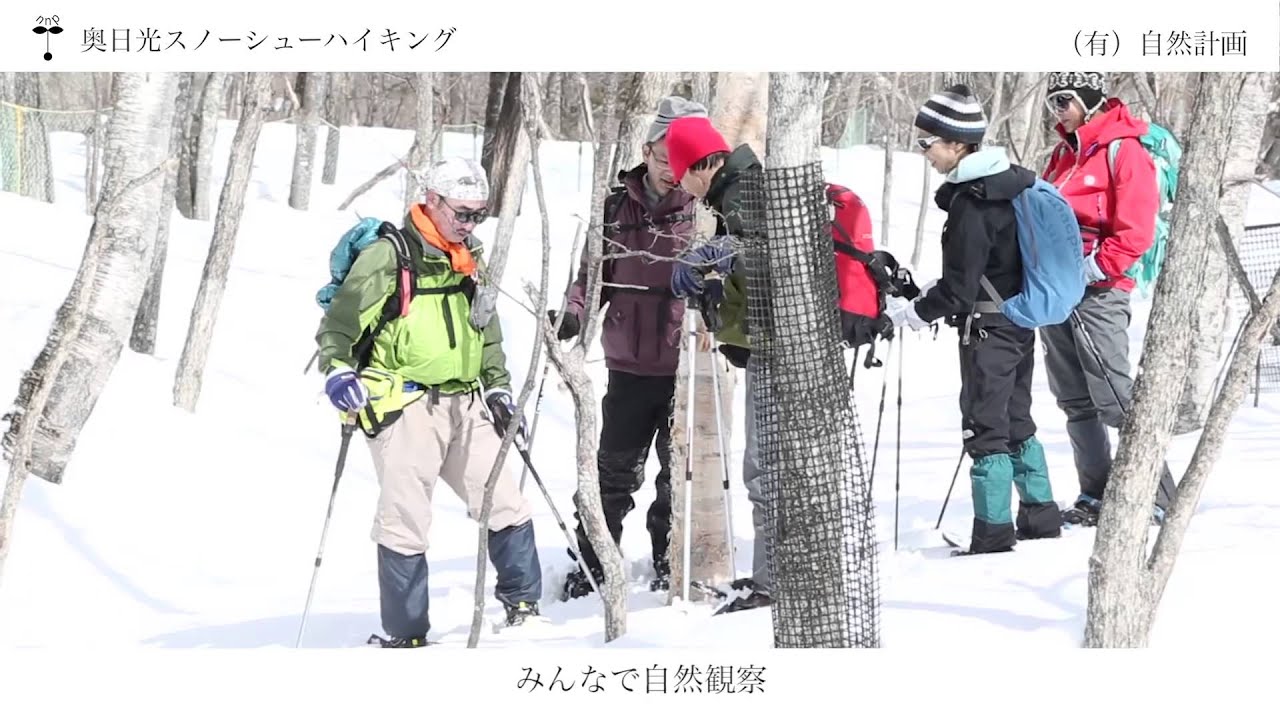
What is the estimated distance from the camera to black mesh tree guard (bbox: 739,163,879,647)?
148 inches

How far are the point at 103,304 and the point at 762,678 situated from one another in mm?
5235

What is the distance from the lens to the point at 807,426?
3.83 m

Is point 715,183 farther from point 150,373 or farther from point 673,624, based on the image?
point 150,373

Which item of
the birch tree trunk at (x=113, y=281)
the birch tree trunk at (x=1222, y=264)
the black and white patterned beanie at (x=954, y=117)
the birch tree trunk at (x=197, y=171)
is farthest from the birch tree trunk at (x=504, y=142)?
the black and white patterned beanie at (x=954, y=117)

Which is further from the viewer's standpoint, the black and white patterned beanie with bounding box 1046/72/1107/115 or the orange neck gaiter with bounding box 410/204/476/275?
the black and white patterned beanie with bounding box 1046/72/1107/115

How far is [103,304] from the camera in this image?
24.6 feet

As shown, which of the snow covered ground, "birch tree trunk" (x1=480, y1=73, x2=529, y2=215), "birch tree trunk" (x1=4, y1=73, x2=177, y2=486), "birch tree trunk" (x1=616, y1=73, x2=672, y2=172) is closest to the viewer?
the snow covered ground

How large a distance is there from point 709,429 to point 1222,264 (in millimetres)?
4193

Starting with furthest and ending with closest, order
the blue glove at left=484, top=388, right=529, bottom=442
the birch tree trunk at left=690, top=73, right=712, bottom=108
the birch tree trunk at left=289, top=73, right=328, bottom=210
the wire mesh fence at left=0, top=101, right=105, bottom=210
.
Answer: the birch tree trunk at left=289, top=73, right=328, bottom=210
the wire mesh fence at left=0, top=101, right=105, bottom=210
the birch tree trunk at left=690, top=73, right=712, bottom=108
the blue glove at left=484, top=388, right=529, bottom=442

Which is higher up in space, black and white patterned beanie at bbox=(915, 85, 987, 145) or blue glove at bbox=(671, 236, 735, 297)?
black and white patterned beanie at bbox=(915, 85, 987, 145)

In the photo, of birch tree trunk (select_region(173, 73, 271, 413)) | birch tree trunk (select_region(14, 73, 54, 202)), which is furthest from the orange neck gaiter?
birch tree trunk (select_region(14, 73, 54, 202))

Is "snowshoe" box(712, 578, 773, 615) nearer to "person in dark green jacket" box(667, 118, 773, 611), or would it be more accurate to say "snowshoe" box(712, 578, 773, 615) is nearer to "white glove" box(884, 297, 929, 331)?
"person in dark green jacket" box(667, 118, 773, 611)

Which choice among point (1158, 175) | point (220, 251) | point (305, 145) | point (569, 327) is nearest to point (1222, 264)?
point (1158, 175)

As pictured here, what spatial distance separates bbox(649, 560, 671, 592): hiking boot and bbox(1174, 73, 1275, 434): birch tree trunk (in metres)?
3.21
